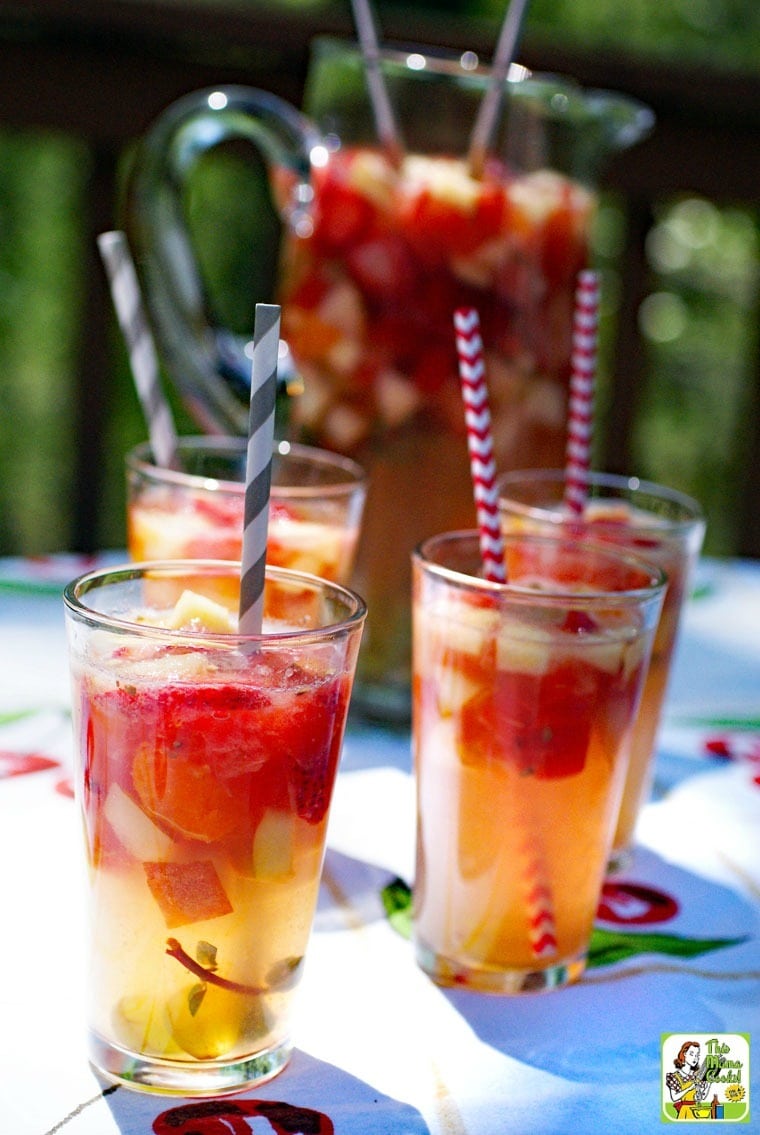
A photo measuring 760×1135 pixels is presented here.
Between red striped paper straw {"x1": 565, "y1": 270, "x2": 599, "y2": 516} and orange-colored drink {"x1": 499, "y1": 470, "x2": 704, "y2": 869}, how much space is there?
21 millimetres

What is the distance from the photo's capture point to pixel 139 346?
3.24ft

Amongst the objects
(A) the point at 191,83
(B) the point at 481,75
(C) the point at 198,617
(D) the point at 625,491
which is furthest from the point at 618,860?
(A) the point at 191,83

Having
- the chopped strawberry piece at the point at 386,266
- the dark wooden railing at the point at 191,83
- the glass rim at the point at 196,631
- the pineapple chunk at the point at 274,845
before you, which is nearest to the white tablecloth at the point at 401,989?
the pineapple chunk at the point at 274,845

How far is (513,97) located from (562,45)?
1042 millimetres

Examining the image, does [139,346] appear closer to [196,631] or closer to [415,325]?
[415,325]

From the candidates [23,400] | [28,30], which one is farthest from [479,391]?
[23,400]

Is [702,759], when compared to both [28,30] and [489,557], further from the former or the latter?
[28,30]

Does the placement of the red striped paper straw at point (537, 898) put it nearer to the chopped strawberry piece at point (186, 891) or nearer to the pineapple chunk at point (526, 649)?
the pineapple chunk at point (526, 649)

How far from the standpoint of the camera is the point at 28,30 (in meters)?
1.89

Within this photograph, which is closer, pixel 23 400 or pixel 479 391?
pixel 479 391

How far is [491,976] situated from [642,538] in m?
0.33

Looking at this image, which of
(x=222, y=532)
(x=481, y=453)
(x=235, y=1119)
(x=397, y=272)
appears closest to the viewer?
(x=235, y=1119)

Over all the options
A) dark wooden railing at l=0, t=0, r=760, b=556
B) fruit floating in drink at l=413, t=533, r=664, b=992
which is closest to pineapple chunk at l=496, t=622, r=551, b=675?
fruit floating in drink at l=413, t=533, r=664, b=992

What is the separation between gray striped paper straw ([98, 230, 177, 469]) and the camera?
958 mm
